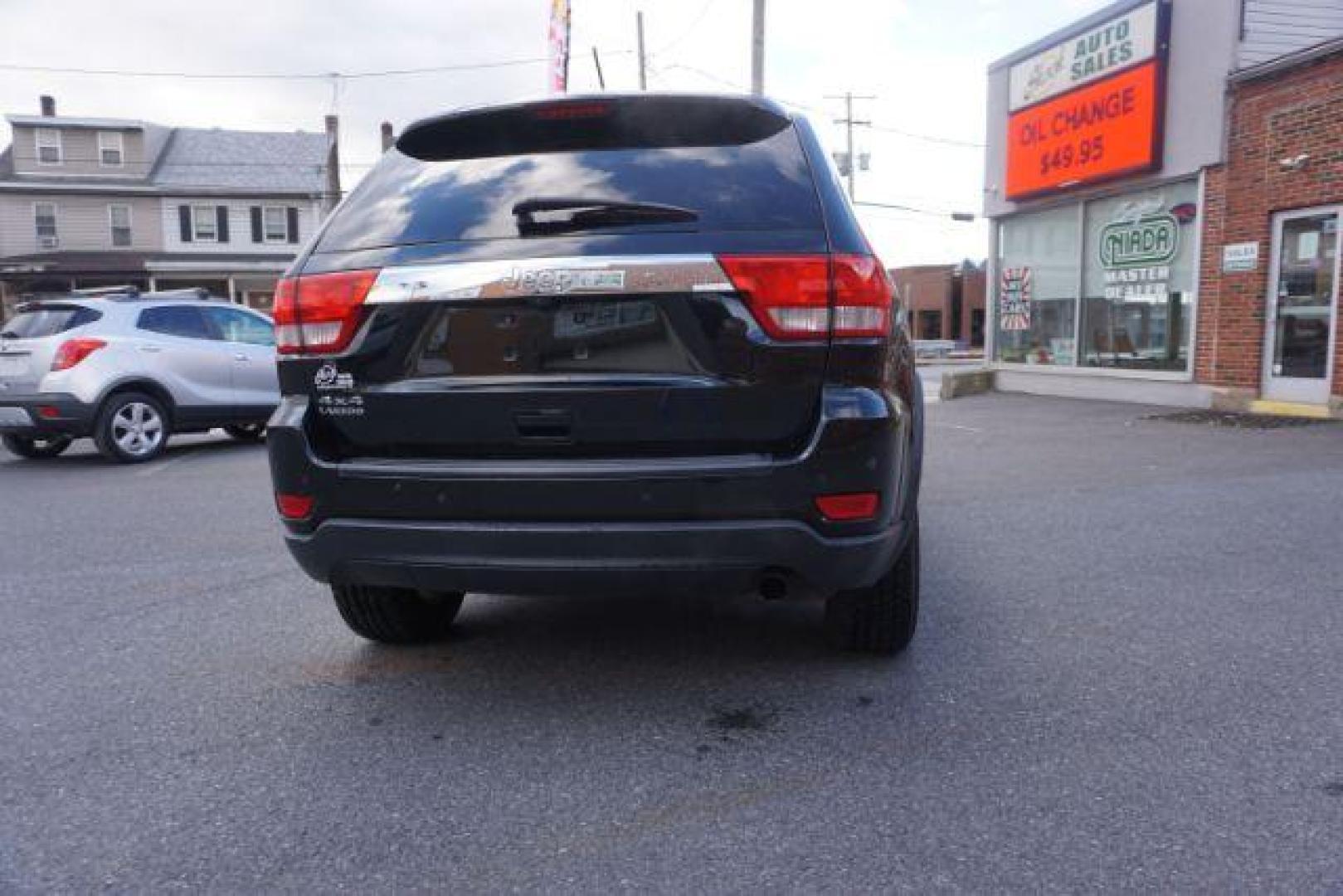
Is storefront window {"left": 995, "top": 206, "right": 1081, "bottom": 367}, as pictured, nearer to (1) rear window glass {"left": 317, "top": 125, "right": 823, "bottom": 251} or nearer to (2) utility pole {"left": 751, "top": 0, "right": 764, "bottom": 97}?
(2) utility pole {"left": 751, "top": 0, "right": 764, "bottom": 97}

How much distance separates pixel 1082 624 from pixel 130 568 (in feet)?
Answer: 14.9

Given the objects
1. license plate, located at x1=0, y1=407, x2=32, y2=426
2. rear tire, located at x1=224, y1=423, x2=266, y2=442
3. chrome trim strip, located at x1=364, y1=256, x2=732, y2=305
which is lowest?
rear tire, located at x1=224, y1=423, x2=266, y2=442

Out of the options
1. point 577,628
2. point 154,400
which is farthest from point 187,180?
point 577,628

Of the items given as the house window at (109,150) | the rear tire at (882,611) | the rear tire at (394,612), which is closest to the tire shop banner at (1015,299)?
the rear tire at (882,611)

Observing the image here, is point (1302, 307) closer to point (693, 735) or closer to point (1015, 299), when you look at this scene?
point (1015, 299)

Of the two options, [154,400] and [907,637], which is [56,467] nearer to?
[154,400]

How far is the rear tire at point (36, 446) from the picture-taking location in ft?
31.9

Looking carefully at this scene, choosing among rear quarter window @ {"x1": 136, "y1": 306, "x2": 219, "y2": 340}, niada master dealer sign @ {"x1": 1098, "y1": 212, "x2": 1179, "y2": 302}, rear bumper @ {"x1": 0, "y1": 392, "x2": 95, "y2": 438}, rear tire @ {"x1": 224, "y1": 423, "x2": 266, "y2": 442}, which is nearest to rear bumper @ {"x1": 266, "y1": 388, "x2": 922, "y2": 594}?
rear bumper @ {"x1": 0, "y1": 392, "x2": 95, "y2": 438}

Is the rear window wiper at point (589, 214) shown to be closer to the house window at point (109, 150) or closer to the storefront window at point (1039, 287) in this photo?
the storefront window at point (1039, 287)

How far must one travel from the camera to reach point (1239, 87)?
11320 millimetres

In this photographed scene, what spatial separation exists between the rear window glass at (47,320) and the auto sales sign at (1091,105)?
1206cm

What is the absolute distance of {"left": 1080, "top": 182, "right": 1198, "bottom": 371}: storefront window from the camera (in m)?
12.5

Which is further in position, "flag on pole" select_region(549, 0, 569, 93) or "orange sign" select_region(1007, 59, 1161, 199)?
"flag on pole" select_region(549, 0, 569, 93)

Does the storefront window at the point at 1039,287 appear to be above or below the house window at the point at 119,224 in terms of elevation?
below
